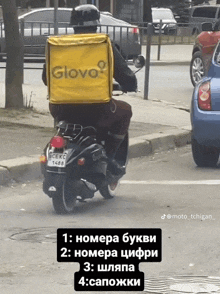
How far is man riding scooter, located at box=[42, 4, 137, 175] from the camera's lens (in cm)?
744

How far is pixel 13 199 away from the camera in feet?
26.8

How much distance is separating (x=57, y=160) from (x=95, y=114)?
20.6 inches

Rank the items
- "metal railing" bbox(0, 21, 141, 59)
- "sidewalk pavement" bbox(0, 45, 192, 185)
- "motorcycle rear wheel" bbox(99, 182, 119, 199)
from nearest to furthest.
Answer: "motorcycle rear wheel" bbox(99, 182, 119, 199) < "sidewalk pavement" bbox(0, 45, 192, 185) < "metal railing" bbox(0, 21, 141, 59)

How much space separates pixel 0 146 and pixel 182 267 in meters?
4.94

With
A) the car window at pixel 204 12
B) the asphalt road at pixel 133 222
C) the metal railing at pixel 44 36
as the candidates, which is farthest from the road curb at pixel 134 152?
the car window at pixel 204 12

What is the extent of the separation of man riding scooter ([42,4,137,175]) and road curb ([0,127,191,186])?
1472 millimetres

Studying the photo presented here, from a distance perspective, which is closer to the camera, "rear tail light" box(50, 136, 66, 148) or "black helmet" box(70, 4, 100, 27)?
"rear tail light" box(50, 136, 66, 148)

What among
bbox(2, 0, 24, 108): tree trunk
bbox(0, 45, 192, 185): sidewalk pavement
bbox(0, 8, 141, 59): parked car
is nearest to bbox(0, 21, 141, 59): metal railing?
bbox(0, 8, 141, 59): parked car

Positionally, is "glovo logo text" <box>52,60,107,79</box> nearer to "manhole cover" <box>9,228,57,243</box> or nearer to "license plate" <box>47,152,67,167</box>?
"license plate" <box>47,152,67,167</box>

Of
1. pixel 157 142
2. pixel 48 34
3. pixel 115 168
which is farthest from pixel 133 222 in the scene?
pixel 48 34

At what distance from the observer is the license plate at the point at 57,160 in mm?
7203

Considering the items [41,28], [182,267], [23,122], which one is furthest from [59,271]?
[41,28]

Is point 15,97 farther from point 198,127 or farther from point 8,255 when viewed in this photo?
point 8,255

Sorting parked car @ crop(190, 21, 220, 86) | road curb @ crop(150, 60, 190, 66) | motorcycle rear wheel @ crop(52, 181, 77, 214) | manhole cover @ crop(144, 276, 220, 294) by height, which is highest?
manhole cover @ crop(144, 276, 220, 294)
